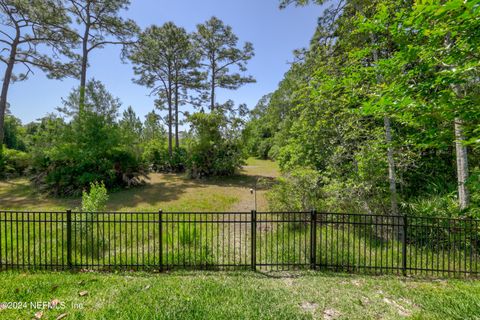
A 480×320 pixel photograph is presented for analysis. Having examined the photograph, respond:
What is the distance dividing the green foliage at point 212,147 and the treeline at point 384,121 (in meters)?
6.10

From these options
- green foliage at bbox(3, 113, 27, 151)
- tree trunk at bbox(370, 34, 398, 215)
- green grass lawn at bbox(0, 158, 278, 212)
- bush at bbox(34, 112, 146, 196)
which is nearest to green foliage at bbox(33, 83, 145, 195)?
bush at bbox(34, 112, 146, 196)

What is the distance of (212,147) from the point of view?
14.0m

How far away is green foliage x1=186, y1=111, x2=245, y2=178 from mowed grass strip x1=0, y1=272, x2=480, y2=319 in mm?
10388

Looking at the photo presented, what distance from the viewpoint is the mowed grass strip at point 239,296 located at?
2719mm

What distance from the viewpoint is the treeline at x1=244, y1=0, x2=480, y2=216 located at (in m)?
2.59

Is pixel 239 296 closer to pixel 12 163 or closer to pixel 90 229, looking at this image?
pixel 90 229

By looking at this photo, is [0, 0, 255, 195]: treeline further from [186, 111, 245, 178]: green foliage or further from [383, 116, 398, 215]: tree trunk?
[383, 116, 398, 215]: tree trunk

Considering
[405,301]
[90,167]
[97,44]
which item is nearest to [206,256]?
[405,301]

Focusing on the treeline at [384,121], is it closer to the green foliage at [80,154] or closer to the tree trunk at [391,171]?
the tree trunk at [391,171]

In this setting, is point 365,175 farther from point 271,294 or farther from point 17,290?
point 17,290

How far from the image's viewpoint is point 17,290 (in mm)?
3166

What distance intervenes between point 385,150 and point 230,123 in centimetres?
995

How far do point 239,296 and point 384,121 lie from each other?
5203mm

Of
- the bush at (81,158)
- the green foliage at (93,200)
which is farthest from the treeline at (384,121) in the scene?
the bush at (81,158)
